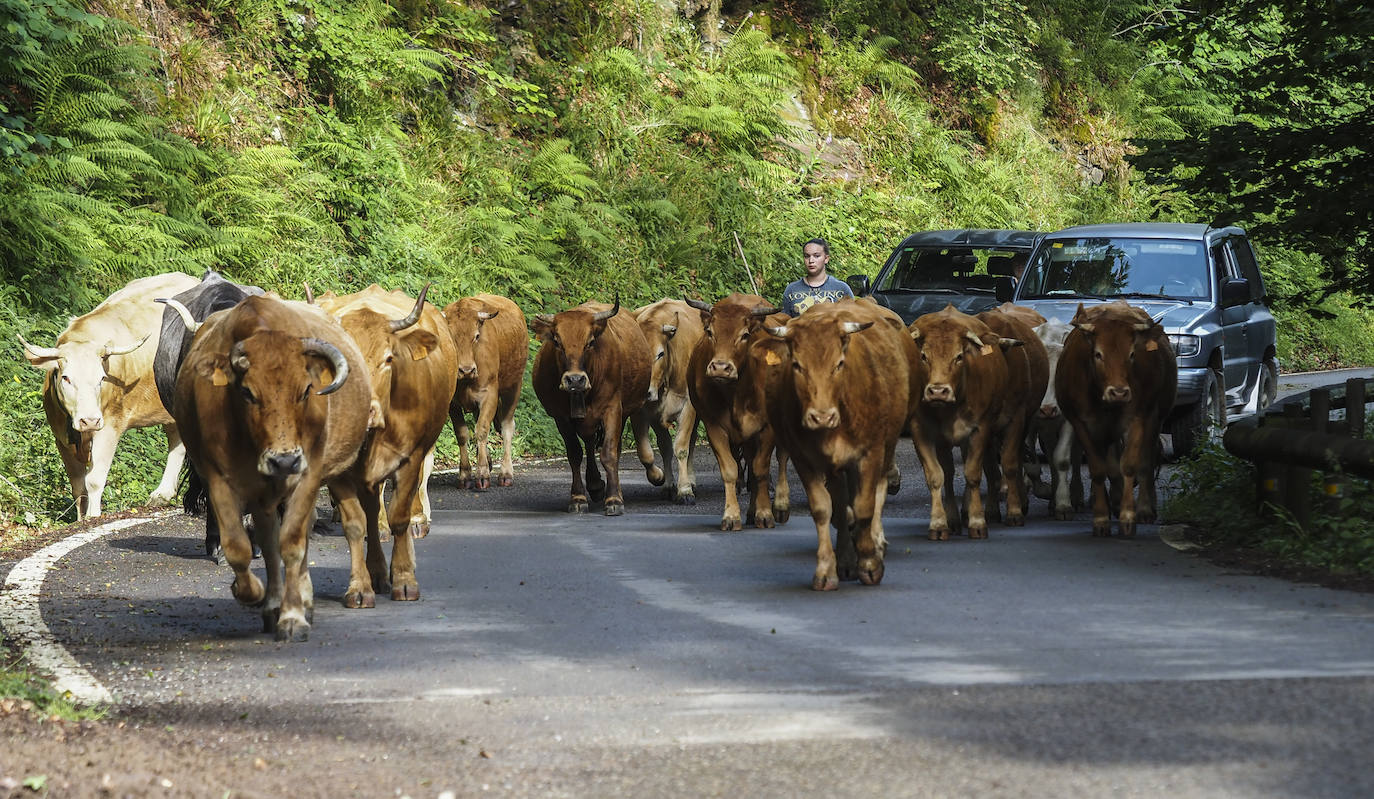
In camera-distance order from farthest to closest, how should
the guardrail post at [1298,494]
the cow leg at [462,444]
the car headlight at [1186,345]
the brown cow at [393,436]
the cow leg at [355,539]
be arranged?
the cow leg at [462,444] → the car headlight at [1186,345] → the guardrail post at [1298,494] → the brown cow at [393,436] → the cow leg at [355,539]

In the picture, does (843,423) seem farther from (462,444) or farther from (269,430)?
(462,444)

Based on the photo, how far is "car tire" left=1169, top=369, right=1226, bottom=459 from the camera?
17750 millimetres

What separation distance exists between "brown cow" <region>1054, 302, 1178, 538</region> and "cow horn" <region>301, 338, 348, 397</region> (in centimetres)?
635

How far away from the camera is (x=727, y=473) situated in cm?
1444

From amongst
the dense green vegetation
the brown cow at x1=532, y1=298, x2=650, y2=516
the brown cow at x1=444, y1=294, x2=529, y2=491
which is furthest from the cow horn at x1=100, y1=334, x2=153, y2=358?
the brown cow at x1=532, y1=298, x2=650, y2=516

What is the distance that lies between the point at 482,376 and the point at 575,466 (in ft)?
7.92

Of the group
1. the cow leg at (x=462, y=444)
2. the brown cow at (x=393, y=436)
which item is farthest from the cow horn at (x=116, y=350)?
the brown cow at (x=393, y=436)

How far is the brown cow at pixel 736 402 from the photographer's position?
13781 mm

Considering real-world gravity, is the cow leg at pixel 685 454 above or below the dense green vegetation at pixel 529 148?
below

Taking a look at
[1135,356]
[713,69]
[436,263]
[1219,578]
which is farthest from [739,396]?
[713,69]

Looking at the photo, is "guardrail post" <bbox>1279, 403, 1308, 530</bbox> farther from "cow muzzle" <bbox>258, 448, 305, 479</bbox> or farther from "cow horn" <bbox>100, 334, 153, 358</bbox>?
"cow horn" <bbox>100, 334, 153, 358</bbox>

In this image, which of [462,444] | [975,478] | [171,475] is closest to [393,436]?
[975,478]

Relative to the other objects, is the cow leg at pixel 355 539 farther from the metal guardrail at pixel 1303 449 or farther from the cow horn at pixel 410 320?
the metal guardrail at pixel 1303 449

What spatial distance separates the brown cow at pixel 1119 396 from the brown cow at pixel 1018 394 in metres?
0.55
